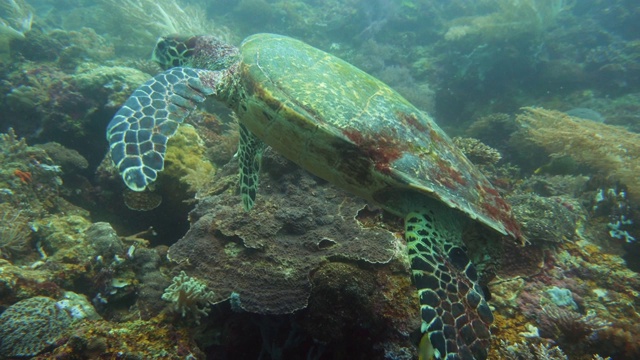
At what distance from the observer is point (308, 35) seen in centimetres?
1645

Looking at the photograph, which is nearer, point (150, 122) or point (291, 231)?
point (150, 122)

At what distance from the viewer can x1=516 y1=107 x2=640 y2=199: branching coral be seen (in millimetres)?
6238

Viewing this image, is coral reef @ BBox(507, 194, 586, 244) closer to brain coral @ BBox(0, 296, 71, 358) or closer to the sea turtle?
the sea turtle

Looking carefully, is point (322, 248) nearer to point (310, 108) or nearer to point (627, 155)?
point (310, 108)

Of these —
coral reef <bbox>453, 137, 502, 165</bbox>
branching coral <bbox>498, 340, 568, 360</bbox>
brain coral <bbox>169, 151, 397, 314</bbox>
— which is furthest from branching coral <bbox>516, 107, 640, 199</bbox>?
brain coral <bbox>169, 151, 397, 314</bbox>

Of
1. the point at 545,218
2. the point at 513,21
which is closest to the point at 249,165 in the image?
the point at 545,218

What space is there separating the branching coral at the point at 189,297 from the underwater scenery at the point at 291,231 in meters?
0.02

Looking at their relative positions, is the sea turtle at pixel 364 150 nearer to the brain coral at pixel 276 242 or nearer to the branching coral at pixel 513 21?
the brain coral at pixel 276 242

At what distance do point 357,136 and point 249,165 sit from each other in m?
1.78

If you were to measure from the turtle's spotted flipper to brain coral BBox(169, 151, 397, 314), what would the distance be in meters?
0.13

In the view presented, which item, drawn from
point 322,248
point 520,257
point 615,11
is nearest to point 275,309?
point 322,248

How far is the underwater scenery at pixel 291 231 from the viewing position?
105 inches

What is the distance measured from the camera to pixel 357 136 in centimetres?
285

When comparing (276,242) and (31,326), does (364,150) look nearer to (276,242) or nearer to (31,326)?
(276,242)
